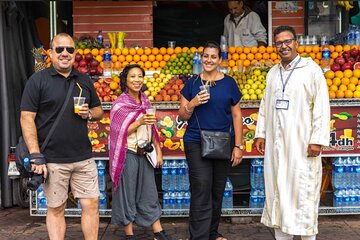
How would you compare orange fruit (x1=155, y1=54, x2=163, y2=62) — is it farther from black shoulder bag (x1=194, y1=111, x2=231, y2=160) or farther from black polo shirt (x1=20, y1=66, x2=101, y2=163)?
black polo shirt (x1=20, y1=66, x2=101, y2=163)

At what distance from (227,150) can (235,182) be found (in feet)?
6.59

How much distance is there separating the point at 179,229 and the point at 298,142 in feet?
7.03

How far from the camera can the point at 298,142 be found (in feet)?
15.4

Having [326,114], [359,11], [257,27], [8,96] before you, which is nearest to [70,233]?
[8,96]

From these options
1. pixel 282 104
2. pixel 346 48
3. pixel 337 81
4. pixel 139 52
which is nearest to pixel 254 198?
pixel 337 81

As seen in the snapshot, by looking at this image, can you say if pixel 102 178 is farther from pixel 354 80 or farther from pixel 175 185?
pixel 354 80

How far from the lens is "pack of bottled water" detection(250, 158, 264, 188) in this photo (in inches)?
251

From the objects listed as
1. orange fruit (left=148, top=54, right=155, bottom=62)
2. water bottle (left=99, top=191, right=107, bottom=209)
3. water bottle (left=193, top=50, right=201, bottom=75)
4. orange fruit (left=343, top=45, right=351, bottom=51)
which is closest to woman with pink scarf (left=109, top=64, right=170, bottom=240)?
water bottle (left=99, top=191, right=107, bottom=209)

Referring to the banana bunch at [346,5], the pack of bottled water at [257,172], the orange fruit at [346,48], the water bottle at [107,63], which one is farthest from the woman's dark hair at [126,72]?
the banana bunch at [346,5]

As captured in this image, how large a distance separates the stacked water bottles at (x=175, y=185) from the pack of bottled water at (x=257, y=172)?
0.77 meters

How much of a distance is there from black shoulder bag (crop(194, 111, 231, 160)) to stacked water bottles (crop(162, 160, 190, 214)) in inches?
54.0

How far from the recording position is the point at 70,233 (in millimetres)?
6105

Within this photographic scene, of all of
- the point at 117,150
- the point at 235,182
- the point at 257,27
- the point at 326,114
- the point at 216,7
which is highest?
the point at 216,7

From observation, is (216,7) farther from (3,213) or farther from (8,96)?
(3,213)
